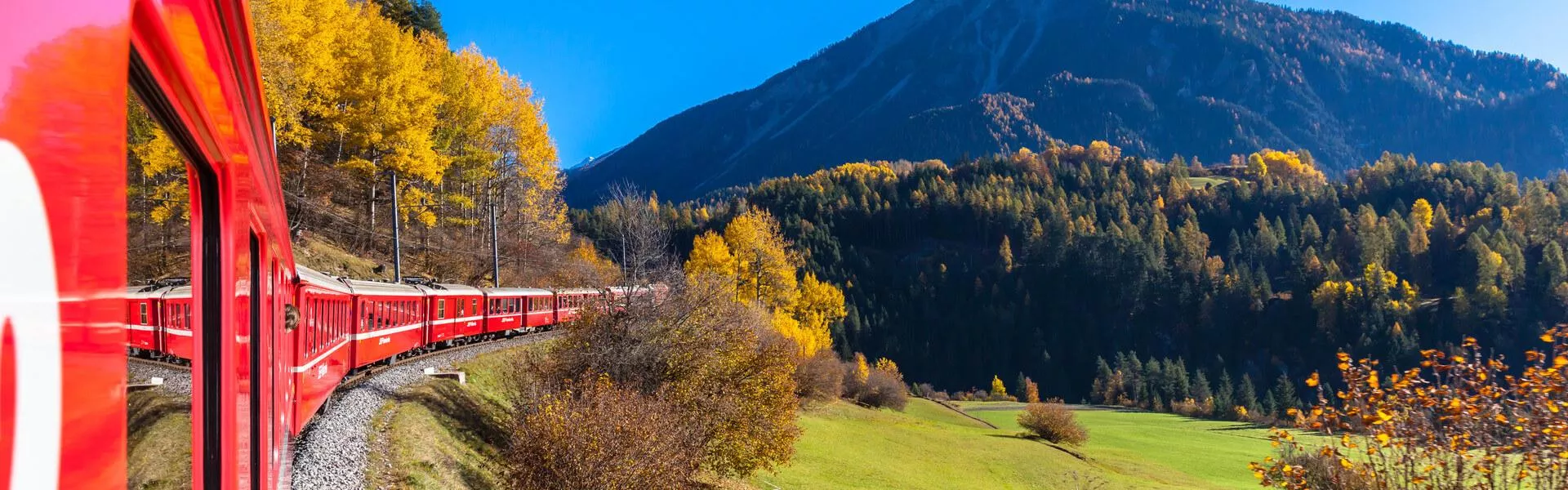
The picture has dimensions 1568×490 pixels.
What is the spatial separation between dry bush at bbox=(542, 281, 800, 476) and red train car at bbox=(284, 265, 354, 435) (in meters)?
4.00

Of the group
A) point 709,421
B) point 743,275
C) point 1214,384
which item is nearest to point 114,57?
point 709,421

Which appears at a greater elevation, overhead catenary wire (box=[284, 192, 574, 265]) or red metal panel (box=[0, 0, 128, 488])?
overhead catenary wire (box=[284, 192, 574, 265])

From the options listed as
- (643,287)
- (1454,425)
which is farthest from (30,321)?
(643,287)

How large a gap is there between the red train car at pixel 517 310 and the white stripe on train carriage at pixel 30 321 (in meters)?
25.6

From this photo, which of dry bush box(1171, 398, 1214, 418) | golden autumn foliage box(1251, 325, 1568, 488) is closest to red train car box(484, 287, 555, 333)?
golden autumn foliage box(1251, 325, 1568, 488)

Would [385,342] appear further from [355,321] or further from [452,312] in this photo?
[452,312]

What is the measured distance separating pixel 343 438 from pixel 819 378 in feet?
110

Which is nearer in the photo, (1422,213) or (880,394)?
(880,394)

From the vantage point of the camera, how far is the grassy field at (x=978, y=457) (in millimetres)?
29406

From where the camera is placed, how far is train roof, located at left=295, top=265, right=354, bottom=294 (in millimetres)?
9161

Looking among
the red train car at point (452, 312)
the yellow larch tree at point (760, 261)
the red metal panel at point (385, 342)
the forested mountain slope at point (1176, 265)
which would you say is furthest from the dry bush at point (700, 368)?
the forested mountain slope at point (1176, 265)

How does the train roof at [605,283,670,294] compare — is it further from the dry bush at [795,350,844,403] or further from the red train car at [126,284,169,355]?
the dry bush at [795,350,844,403]

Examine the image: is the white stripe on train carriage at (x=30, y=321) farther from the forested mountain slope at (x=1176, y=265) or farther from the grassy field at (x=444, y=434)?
the forested mountain slope at (x=1176, y=265)

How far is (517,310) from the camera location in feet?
92.2
